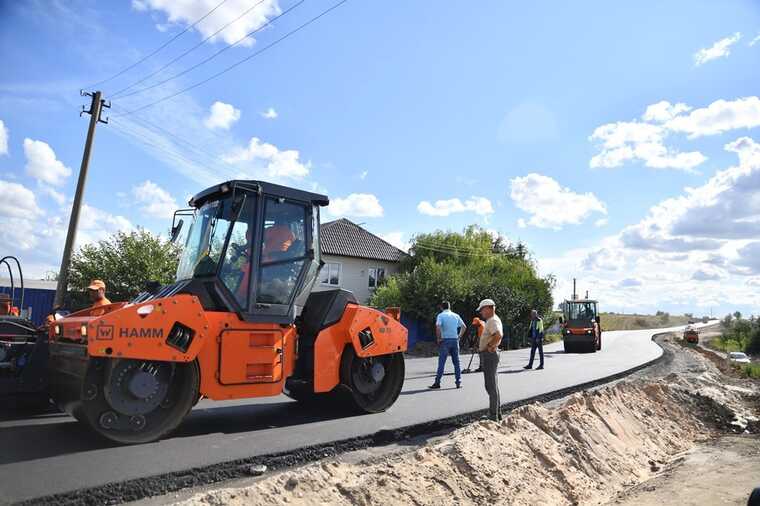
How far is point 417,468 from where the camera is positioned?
4.81 m

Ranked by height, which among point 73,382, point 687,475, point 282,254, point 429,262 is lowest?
point 687,475

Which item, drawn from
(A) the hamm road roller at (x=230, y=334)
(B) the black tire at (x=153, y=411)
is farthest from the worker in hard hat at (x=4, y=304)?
(B) the black tire at (x=153, y=411)

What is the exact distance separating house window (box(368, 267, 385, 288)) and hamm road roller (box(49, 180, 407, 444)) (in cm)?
2676

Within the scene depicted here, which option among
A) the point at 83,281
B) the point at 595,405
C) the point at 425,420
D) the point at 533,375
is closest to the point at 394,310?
the point at 425,420

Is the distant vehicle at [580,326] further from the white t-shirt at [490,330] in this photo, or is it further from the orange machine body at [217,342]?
the orange machine body at [217,342]

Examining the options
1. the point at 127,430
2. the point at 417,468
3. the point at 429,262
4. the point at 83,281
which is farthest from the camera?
the point at 429,262

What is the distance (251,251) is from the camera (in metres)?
6.30

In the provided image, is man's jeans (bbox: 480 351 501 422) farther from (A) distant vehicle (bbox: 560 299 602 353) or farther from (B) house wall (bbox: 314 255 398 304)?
(B) house wall (bbox: 314 255 398 304)

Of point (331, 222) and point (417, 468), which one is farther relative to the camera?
point (331, 222)

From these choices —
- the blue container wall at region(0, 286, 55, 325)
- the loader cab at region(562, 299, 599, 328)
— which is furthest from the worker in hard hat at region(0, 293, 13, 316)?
the loader cab at region(562, 299, 599, 328)

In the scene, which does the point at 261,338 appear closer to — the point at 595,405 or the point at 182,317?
the point at 182,317

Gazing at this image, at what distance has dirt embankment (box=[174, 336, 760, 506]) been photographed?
426 centimetres

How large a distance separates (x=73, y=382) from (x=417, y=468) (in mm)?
3346

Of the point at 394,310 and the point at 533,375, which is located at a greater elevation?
the point at 394,310
